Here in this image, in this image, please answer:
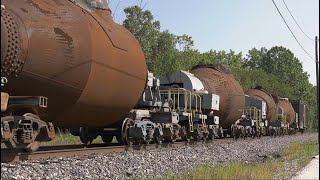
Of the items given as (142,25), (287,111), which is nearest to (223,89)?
(287,111)

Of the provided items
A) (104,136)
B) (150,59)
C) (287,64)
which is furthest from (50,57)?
(287,64)

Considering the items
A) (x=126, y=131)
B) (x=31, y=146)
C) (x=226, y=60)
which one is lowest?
(x=31, y=146)

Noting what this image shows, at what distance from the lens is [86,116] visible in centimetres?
1052

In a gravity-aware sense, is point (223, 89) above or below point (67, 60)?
above

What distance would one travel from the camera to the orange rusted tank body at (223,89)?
66.9 feet

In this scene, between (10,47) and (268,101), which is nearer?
(10,47)

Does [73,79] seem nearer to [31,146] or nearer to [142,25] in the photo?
[31,146]

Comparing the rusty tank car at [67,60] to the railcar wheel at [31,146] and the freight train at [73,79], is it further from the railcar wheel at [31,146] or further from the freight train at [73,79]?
the railcar wheel at [31,146]

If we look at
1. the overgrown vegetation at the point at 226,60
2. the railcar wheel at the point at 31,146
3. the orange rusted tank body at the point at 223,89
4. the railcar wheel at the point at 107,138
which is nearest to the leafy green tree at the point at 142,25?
the overgrown vegetation at the point at 226,60

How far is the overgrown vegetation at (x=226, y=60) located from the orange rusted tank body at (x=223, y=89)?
25.9 m

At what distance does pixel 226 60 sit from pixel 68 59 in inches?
3111

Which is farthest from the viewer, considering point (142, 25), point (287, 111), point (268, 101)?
point (142, 25)

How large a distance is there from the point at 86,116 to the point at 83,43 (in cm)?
200

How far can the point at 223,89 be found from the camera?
813 inches
